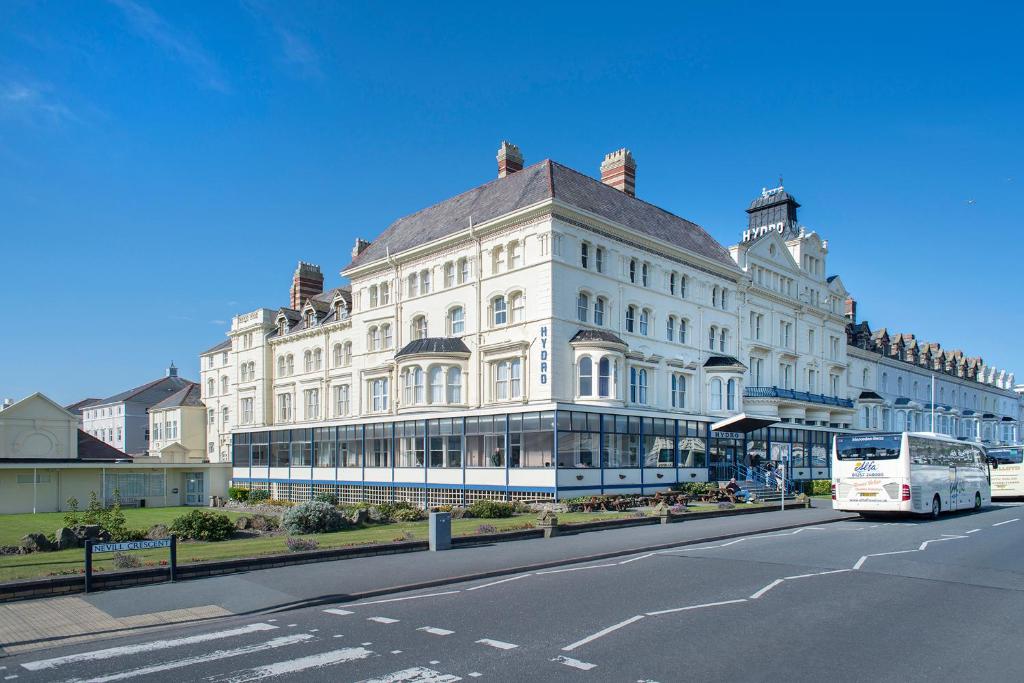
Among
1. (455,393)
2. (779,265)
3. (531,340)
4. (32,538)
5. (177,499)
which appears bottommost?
(177,499)

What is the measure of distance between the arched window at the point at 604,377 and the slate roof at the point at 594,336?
3.12ft

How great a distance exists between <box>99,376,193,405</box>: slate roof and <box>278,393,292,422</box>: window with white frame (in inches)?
938

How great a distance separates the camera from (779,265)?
54562mm

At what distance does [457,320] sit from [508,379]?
5633 millimetres

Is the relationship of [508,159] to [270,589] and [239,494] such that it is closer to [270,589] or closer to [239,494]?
[239,494]

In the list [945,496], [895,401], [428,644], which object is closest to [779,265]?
[895,401]

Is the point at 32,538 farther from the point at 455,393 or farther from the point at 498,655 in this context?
the point at 455,393

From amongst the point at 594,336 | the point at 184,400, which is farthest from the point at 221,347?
the point at 594,336

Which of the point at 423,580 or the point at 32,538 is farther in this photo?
the point at 32,538

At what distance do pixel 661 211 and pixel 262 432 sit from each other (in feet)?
99.8

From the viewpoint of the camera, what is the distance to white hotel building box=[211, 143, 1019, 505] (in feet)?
120

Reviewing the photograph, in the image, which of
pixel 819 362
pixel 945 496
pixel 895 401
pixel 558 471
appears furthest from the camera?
pixel 895 401

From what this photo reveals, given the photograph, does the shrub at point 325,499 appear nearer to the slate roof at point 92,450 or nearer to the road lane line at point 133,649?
the road lane line at point 133,649

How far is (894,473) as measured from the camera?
25.5 metres
